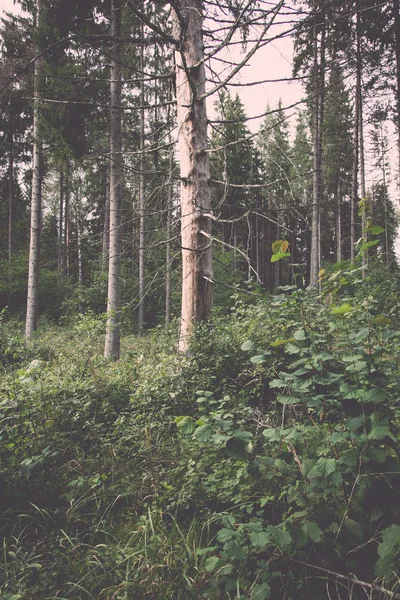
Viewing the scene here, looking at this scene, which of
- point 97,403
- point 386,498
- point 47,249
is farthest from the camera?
point 47,249

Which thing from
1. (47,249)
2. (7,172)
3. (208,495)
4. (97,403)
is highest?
(7,172)

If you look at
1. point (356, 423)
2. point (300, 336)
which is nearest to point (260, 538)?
point (356, 423)

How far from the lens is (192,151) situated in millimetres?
4426

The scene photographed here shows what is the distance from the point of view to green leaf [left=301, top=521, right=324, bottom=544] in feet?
5.14

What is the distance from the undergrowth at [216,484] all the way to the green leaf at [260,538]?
0.4 inches

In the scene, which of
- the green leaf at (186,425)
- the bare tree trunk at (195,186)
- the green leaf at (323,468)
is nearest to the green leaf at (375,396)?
the green leaf at (323,468)

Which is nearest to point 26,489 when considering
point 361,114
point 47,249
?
point 361,114

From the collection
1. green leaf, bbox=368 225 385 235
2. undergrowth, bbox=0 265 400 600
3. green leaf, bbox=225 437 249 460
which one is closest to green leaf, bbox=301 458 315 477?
undergrowth, bbox=0 265 400 600

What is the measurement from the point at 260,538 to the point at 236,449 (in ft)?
1.22

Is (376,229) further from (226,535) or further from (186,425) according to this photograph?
(226,535)

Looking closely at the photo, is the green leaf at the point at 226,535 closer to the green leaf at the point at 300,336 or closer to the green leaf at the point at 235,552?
the green leaf at the point at 235,552

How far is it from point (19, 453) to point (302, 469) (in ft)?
7.52

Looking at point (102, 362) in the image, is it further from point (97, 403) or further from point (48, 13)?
point (48, 13)

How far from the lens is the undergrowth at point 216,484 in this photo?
5.47 feet
